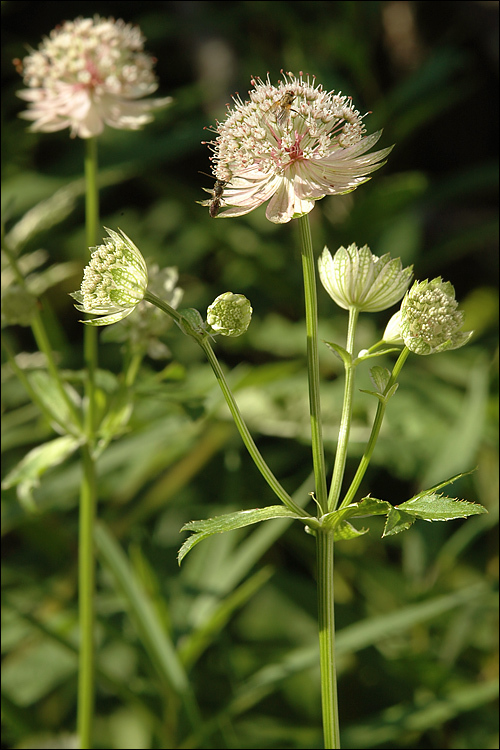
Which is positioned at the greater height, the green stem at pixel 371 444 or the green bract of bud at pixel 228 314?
the green bract of bud at pixel 228 314

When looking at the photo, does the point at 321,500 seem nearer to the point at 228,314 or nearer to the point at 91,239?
the point at 228,314

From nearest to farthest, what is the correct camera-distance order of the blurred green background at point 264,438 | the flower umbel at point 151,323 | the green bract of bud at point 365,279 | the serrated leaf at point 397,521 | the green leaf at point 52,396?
the serrated leaf at point 397,521, the green bract of bud at point 365,279, the flower umbel at point 151,323, the green leaf at point 52,396, the blurred green background at point 264,438

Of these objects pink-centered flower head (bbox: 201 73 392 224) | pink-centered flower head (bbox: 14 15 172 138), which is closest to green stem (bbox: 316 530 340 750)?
pink-centered flower head (bbox: 201 73 392 224)

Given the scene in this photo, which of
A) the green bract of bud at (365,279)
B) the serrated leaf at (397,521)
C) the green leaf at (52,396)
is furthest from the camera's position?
the green leaf at (52,396)

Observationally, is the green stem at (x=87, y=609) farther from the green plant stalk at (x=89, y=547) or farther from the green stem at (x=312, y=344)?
the green stem at (x=312, y=344)

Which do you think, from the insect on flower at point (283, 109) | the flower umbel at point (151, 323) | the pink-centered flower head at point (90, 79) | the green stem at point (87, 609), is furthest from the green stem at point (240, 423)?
the pink-centered flower head at point (90, 79)

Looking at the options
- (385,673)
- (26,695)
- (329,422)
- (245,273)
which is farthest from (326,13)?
(26,695)
